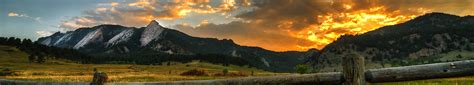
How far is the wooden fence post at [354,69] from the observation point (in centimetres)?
711

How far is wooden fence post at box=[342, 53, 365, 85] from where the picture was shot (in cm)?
711

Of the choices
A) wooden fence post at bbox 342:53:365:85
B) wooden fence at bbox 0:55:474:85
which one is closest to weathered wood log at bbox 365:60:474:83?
wooden fence at bbox 0:55:474:85

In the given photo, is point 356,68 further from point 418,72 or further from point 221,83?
point 221,83

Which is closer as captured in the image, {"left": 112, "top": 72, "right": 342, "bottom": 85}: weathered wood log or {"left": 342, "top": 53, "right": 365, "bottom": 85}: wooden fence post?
{"left": 342, "top": 53, "right": 365, "bottom": 85}: wooden fence post

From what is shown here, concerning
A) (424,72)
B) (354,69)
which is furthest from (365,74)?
(424,72)

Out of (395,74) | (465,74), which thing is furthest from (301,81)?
(465,74)

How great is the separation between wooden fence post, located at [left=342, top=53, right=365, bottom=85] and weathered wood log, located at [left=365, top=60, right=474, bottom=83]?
33cm

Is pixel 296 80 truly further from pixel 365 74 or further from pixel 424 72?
pixel 424 72

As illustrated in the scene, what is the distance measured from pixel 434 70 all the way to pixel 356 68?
1.34 m

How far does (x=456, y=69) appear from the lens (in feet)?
23.7

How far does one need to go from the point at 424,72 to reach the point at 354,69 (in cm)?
122

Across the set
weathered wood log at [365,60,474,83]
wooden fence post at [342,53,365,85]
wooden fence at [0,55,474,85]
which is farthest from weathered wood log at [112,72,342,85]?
weathered wood log at [365,60,474,83]

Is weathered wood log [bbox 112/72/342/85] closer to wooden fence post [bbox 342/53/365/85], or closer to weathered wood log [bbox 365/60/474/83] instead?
wooden fence post [bbox 342/53/365/85]

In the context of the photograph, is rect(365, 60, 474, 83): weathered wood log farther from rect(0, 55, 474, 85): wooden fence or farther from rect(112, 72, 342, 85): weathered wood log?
rect(112, 72, 342, 85): weathered wood log
